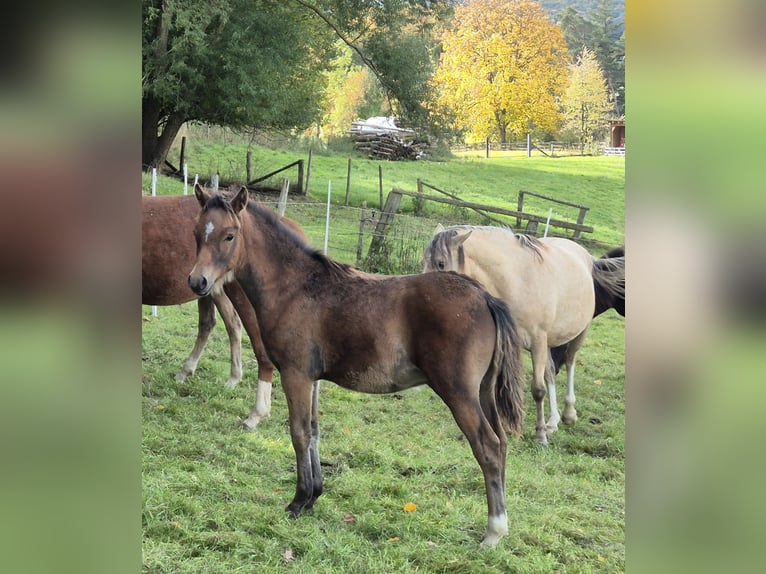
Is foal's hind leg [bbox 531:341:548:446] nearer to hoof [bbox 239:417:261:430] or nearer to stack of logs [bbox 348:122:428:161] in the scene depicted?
hoof [bbox 239:417:261:430]

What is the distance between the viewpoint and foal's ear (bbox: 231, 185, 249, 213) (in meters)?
2.81

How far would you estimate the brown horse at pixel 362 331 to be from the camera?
9.02 feet

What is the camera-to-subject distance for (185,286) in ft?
14.4

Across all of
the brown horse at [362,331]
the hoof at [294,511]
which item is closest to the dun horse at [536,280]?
the brown horse at [362,331]

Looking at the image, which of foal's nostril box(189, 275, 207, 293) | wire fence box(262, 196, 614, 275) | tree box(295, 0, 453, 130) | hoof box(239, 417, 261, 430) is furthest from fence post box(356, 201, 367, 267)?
foal's nostril box(189, 275, 207, 293)

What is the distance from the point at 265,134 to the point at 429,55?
203 centimetres

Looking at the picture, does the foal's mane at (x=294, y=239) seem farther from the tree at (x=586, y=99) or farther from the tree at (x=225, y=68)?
the tree at (x=225, y=68)

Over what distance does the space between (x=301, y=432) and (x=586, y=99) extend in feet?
10.4

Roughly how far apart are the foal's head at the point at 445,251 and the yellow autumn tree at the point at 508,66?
49.0 inches
